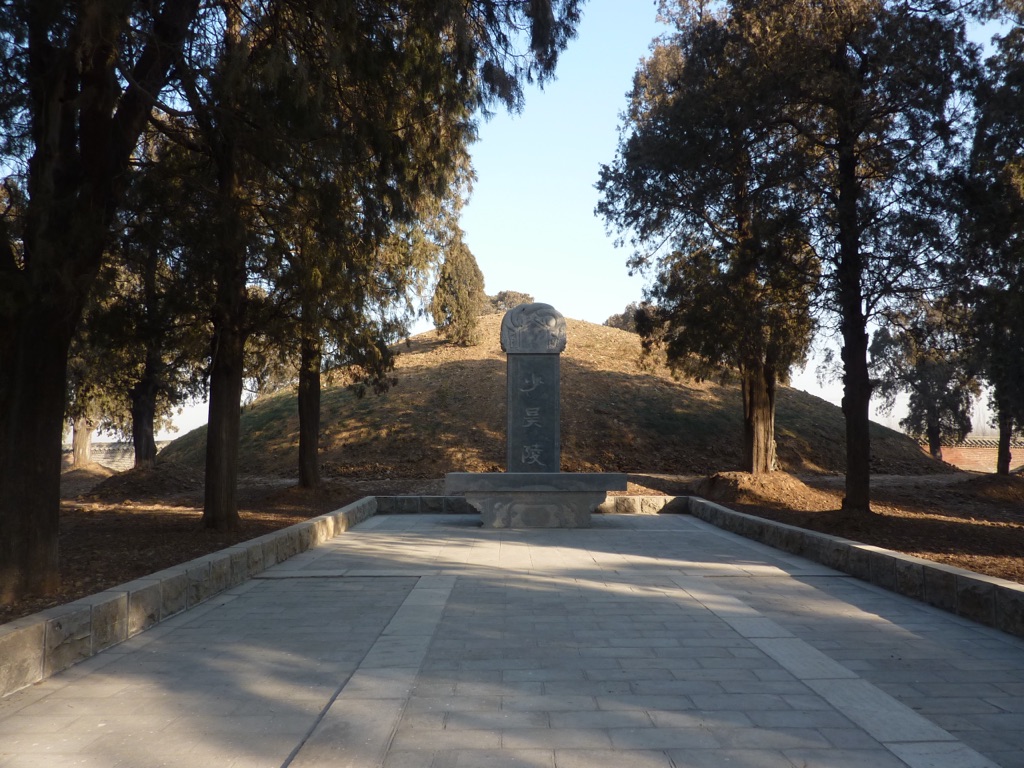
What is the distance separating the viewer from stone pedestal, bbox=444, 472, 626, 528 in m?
12.9

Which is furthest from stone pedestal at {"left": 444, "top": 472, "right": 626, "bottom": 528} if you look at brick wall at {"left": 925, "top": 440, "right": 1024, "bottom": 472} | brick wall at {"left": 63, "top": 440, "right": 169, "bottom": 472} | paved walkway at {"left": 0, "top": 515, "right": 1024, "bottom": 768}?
brick wall at {"left": 63, "top": 440, "right": 169, "bottom": 472}

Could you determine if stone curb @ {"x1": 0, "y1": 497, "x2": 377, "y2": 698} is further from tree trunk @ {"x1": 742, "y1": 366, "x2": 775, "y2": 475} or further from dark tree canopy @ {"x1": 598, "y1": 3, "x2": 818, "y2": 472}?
tree trunk @ {"x1": 742, "y1": 366, "x2": 775, "y2": 475}

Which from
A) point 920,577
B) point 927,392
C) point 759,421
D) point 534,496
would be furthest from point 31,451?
point 927,392

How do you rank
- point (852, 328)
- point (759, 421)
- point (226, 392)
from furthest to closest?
point (759, 421)
point (852, 328)
point (226, 392)

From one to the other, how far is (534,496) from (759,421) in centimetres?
665

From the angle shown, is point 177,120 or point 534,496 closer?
point 177,120

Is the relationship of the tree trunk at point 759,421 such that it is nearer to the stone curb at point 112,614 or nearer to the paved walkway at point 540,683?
the paved walkway at point 540,683

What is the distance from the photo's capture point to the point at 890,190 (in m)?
11.2

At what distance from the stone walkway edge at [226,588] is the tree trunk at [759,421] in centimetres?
645

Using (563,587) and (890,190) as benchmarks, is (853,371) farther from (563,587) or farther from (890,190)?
(563,587)

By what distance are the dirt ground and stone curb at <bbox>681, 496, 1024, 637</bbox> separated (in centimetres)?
103

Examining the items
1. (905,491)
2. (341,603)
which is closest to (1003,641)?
(341,603)

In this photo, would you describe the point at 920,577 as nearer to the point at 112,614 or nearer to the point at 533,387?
the point at 112,614

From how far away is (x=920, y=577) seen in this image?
23.1 ft
